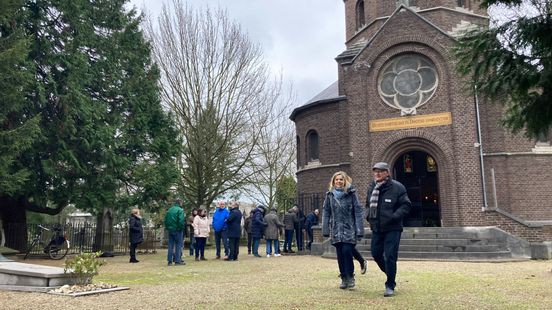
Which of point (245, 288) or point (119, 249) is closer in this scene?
point (245, 288)

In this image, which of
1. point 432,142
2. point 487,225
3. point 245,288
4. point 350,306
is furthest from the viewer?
point 432,142

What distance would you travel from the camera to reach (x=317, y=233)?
1720 centimetres

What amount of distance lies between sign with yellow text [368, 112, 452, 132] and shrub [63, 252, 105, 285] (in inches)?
555

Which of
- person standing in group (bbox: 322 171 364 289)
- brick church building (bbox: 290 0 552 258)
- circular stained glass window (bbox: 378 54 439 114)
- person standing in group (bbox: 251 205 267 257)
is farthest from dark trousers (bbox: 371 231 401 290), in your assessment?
circular stained glass window (bbox: 378 54 439 114)

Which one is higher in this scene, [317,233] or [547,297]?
[317,233]

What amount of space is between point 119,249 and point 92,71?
801 centimetres

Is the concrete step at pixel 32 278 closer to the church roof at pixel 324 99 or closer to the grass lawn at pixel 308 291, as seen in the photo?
the grass lawn at pixel 308 291

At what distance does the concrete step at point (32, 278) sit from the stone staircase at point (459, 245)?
9650 millimetres

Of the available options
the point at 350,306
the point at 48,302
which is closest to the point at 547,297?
the point at 350,306

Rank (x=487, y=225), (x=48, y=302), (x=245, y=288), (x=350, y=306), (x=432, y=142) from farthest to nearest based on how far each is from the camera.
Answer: (x=432, y=142)
(x=487, y=225)
(x=245, y=288)
(x=48, y=302)
(x=350, y=306)

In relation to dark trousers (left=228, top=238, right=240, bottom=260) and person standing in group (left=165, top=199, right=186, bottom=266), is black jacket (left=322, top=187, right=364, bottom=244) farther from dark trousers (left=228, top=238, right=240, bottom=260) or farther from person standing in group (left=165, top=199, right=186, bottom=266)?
dark trousers (left=228, top=238, right=240, bottom=260)

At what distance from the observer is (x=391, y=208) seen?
6902 mm

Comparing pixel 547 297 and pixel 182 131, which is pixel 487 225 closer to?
pixel 547 297

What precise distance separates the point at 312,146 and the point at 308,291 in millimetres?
17760
